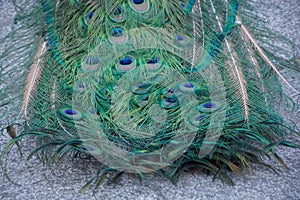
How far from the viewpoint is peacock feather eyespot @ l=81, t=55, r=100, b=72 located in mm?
2537

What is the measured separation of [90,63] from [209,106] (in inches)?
24.7

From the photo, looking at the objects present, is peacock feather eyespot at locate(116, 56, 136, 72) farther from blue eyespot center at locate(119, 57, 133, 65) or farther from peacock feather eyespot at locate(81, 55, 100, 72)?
peacock feather eyespot at locate(81, 55, 100, 72)

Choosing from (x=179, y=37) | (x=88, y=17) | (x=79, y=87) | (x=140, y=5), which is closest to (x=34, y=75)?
(x=79, y=87)

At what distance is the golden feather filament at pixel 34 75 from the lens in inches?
101

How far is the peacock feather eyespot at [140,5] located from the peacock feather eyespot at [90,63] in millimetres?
311

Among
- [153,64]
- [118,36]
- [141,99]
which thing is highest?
[118,36]

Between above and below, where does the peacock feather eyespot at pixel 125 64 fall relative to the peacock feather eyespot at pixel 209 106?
above

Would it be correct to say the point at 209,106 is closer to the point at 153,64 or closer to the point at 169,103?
the point at 169,103

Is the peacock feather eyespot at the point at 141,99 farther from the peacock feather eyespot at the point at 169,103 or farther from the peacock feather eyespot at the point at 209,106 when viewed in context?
the peacock feather eyespot at the point at 209,106

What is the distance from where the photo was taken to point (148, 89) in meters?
2.49

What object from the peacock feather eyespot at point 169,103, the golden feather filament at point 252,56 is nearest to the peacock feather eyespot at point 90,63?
the peacock feather eyespot at point 169,103

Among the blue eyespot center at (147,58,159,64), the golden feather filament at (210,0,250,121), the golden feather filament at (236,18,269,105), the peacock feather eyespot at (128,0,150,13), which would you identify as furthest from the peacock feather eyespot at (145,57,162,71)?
the golden feather filament at (236,18,269,105)

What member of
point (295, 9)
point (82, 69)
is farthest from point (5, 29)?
point (295, 9)

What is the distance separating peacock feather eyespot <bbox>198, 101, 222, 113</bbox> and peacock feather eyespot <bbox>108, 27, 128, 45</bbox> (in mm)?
497
